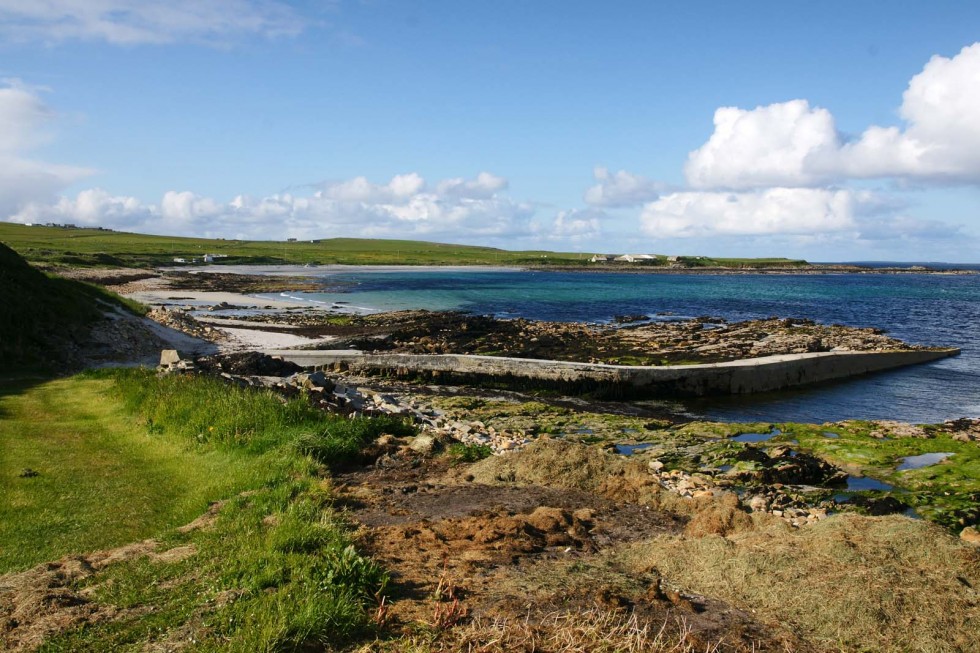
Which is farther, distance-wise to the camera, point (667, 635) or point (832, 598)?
point (832, 598)

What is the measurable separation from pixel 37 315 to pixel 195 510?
21.7m

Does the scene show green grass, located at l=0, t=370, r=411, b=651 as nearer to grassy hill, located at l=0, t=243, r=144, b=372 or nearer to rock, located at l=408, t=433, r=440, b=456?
rock, located at l=408, t=433, r=440, b=456

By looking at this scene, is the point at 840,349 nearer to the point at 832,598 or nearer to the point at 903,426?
the point at 903,426

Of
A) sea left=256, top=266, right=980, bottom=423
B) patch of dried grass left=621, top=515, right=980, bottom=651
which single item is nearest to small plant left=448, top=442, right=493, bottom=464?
patch of dried grass left=621, top=515, right=980, bottom=651

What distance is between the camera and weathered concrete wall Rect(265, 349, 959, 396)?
25.6 m

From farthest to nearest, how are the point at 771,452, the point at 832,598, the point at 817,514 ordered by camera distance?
the point at 771,452, the point at 817,514, the point at 832,598

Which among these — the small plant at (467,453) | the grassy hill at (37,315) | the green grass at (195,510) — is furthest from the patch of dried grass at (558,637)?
the grassy hill at (37,315)

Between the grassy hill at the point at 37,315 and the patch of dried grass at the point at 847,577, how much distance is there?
22204 millimetres

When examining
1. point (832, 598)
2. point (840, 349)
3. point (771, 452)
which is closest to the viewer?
point (832, 598)

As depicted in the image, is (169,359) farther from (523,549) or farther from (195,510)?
(523,549)

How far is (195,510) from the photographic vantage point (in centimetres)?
861

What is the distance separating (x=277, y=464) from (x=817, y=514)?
9506 millimetres

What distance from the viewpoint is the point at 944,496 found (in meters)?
13.4

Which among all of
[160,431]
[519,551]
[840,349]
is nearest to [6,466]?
[160,431]
